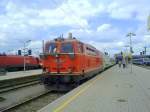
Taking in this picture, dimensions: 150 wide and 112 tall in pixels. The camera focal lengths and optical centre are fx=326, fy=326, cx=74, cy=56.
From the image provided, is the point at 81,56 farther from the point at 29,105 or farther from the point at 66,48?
the point at 29,105

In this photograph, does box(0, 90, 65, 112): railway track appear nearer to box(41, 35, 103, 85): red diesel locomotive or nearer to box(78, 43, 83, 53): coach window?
box(41, 35, 103, 85): red diesel locomotive

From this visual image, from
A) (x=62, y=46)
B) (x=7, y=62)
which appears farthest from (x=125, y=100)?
(x=7, y=62)

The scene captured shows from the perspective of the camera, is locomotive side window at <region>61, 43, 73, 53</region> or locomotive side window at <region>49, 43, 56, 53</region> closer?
locomotive side window at <region>61, 43, 73, 53</region>

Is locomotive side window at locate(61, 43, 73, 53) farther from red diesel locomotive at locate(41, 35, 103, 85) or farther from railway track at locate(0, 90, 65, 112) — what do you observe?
railway track at locate(0, 90, 65, 112)

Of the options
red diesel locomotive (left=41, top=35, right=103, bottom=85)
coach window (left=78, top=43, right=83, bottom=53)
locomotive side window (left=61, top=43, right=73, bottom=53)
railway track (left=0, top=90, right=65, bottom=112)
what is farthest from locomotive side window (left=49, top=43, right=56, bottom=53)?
railway track (left=0, top=90, right=65, bottom=112)

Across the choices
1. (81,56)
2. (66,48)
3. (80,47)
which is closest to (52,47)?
(66,48)

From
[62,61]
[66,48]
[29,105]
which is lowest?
[29,105]

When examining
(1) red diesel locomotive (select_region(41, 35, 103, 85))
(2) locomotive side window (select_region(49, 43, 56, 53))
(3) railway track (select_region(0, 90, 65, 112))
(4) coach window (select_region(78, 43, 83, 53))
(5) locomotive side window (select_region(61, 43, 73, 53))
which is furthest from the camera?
(4) coach window (select_region(78, 43, 83, 53))

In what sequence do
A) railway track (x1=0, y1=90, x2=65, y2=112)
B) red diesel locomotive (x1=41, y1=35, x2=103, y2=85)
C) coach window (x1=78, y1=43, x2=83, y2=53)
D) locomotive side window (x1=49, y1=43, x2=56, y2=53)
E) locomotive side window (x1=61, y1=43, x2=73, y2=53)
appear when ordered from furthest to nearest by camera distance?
coach window (x1=78, y1=43, x2=83, y2=53) < locomotive side window (x1=49, y1=43, x2=56, y2=53) < locomotive side window (x1=61, y1=43, x2=73, y2=53) < red diesel locomotive (x1=41, y1=35, x2=103, y2=85) < railway track (x1=0, y1=90, x2=65, y2=112)

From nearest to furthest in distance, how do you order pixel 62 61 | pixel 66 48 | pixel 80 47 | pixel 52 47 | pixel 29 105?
pixel 29 105 → pixel 62 61 → pixel 66 48 → pixel 52 47 → pixel 80 47

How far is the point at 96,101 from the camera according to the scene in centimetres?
1308

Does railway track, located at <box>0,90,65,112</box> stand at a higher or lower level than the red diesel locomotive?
lower

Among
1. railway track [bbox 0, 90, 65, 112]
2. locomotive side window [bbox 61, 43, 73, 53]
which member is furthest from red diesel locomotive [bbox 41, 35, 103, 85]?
railway track [bbox 0, 90, 65, 112]

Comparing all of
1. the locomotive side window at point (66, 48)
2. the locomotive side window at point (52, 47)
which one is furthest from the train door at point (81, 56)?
the locomotive side window at point (52, 47)
